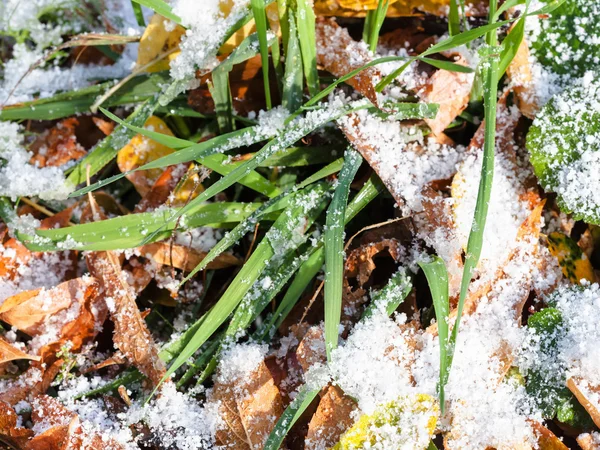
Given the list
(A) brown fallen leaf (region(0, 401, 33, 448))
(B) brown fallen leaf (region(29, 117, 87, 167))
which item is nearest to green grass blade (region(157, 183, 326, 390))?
(A) brown fallen leaf (region(0, 401, 33, 448))

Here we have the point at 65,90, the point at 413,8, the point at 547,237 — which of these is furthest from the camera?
the point at 65,90

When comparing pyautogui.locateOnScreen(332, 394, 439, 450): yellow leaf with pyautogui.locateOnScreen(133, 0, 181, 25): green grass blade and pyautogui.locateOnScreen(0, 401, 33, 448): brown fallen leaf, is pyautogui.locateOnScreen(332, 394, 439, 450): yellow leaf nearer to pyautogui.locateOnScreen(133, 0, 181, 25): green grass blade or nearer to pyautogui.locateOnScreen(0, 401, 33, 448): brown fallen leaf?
pyautogui.locateOnScreen(0, 401, 33, 448): brown fallen leaf

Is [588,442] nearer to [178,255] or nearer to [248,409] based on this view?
[248,409]

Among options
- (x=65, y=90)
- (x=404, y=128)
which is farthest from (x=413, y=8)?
(x=65, y=90)

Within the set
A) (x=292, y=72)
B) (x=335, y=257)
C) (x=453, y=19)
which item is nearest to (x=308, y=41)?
(x=292, y=72)

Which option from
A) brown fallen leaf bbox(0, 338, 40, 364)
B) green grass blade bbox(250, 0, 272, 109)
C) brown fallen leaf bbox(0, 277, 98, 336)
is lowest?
brown fallen leaf bbox(0, 338, 40, 364)

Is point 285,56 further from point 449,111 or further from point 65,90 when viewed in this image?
point 65,90
